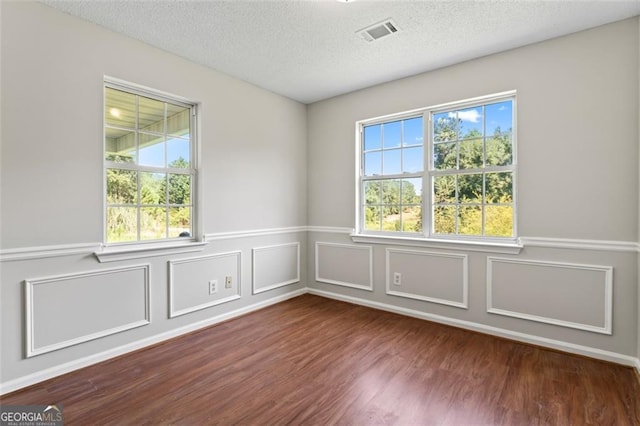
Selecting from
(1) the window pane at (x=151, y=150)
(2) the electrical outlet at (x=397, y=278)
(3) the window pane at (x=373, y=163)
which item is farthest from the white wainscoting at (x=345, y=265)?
(1) the window pane at (x=151, y=150)

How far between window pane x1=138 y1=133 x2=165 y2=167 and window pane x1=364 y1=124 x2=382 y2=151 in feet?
7.62

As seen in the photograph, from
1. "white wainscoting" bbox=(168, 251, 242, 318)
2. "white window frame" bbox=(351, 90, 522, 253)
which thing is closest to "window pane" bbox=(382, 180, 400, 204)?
"white window frame" bbox=(351, 90, 522, 253)

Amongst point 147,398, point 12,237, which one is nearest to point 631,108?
point 147,398

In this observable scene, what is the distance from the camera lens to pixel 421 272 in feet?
11.3

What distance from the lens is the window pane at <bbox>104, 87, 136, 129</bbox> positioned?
2.67m

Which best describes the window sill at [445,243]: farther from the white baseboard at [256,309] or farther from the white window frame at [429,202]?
the white baseboard at [256,309]

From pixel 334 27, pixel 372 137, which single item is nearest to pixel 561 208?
pixel 372 137

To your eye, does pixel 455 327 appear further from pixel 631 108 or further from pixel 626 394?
pixel 631 108

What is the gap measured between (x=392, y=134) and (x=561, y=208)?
6.04ft

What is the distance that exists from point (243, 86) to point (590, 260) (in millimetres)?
3698

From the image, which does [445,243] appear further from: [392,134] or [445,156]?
[392,134]

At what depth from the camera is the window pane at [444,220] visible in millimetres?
3354

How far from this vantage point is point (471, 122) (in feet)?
10.6

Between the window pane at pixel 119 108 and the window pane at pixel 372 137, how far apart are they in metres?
2.53
